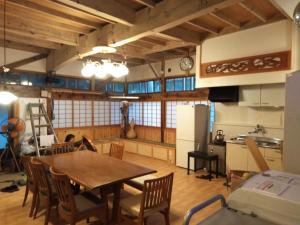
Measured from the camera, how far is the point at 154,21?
3.01m

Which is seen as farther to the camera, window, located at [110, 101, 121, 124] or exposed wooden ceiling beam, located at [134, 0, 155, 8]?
window, located at [110, 101, 121, 124]

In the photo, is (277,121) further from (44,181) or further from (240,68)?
(44,181)

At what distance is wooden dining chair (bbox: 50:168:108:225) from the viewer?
225cm

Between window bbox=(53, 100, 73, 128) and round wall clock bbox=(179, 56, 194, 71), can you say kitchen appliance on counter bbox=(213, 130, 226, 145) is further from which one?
window bbox=(53, 100, 73, 128)

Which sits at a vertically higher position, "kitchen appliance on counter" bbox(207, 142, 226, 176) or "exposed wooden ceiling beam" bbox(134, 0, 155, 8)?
"exposed wooden ceiling beam" bbox(134, 0, 155, 8)

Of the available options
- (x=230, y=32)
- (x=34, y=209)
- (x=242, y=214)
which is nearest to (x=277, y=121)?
(x=230, y=32)

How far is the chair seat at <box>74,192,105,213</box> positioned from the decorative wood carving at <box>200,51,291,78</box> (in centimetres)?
319

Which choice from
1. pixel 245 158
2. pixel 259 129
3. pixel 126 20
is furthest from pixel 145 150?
pixel 126 20

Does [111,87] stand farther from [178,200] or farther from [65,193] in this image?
[65,193]

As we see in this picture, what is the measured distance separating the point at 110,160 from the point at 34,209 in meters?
1.21

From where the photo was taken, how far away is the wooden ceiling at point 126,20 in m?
2.74

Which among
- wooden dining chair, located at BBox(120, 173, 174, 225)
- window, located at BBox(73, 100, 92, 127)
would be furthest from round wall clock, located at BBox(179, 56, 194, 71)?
wooden dining chair, located at BBox(120, 173, 174, 225)

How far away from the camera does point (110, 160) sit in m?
3.34

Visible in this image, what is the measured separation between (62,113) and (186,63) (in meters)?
3.67
